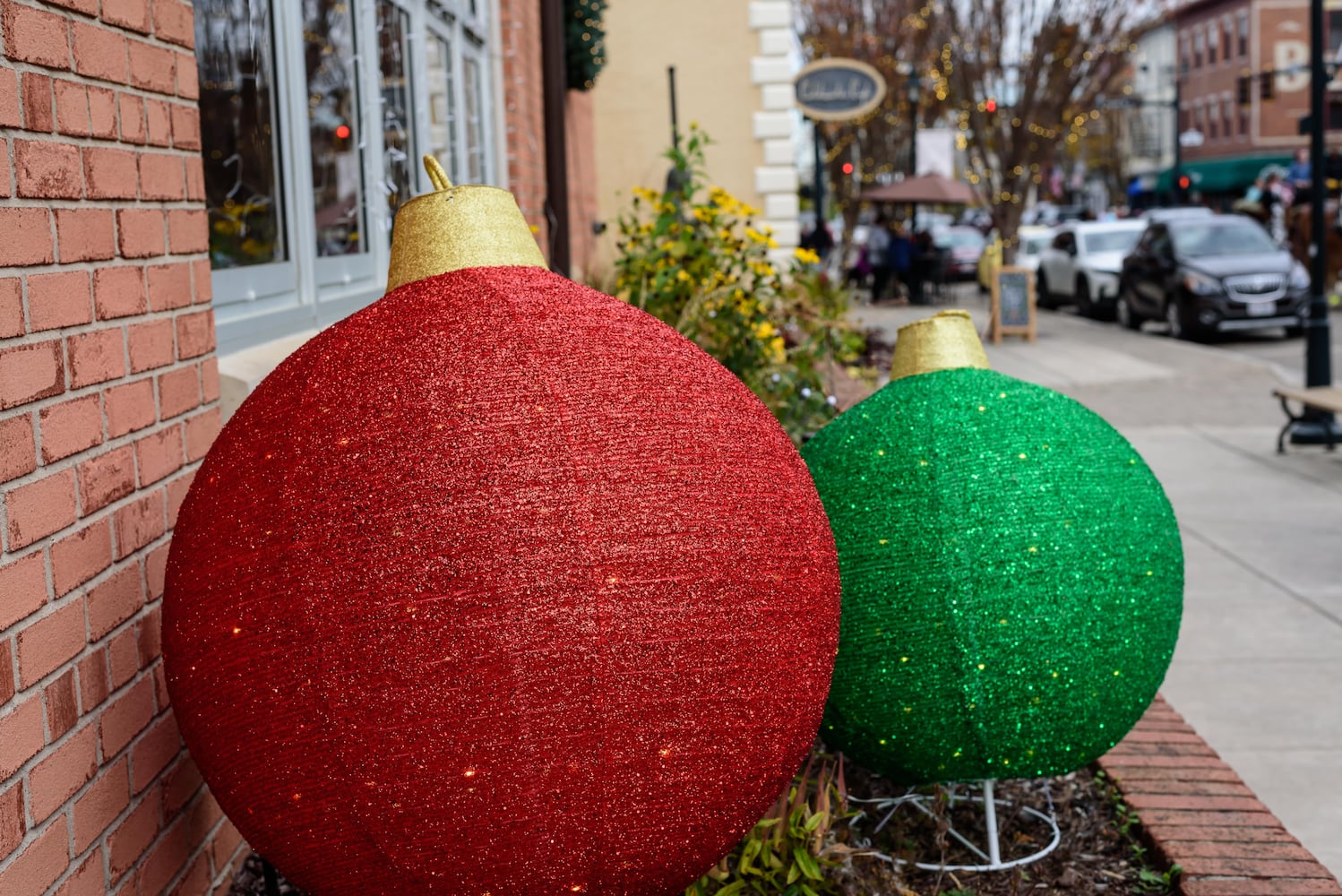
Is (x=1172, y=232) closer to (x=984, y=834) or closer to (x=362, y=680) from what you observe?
(x=984, y=834)

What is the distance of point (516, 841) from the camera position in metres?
2.06

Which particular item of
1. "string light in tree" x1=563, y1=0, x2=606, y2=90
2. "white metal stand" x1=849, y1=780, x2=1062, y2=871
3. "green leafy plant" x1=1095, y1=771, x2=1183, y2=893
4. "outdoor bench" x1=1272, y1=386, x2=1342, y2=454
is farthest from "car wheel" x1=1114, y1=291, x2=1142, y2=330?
"white metal stand" x1=849, y1=780, x2=1062, y2=871

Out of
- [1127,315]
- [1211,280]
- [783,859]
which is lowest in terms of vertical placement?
[783,859]

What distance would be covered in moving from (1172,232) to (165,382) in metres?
20.4

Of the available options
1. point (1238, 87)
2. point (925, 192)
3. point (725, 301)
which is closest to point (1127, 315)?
point (925, 192)

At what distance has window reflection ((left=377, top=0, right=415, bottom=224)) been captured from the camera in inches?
229

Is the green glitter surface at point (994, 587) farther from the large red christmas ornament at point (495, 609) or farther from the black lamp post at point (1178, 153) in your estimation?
the black lamp post at point (1178, 153)

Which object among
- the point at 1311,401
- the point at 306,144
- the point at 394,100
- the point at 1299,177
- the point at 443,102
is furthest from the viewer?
the point at 1299,177

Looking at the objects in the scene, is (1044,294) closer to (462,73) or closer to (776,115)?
(776,115)

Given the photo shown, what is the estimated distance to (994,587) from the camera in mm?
3000

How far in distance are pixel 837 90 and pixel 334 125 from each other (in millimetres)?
13566

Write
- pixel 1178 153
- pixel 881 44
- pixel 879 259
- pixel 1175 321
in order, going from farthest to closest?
pixel 1178 153, pixel 881 44, pixel 879 259, pixel 1175 321

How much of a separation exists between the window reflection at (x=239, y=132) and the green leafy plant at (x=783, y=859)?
2151 millimetres

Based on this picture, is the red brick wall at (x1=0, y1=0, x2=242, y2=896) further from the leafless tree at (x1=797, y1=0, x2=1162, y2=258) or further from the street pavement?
the leafless tree at (x1=797, y1=0, x2=1162, y2=258)
